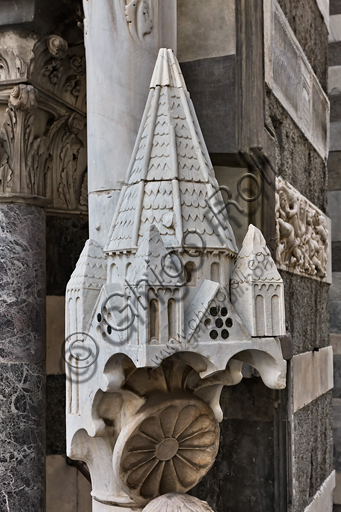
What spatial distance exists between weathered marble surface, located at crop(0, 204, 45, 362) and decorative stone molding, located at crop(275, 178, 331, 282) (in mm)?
961

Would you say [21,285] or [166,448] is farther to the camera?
[21,285]

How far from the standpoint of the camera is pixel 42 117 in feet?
8.37

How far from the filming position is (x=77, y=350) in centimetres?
164

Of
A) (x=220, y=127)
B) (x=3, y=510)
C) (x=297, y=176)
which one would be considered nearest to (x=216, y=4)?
(x=220, y=127)

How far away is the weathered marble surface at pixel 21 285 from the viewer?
235cm

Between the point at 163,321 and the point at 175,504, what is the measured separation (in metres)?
0.47

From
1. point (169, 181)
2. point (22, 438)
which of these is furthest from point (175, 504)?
point (22, 438)

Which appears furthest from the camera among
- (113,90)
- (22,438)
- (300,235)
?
(300,235)

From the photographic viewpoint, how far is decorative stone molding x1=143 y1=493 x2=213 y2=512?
4.92 ft

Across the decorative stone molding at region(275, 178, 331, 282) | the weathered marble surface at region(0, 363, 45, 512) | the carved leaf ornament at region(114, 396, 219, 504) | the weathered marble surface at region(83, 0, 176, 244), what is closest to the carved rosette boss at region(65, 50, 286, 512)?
the carved leaf ornament at region(114, 396, 219, 504)

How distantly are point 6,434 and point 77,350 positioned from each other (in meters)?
0.87

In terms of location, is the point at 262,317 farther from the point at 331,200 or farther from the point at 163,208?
the point at 331,200

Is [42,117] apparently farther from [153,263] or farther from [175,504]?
[175,504]

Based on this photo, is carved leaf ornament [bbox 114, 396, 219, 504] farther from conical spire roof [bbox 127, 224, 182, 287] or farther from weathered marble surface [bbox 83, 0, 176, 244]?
weathered marble surface [bbox 83, 0, 176, 244]
